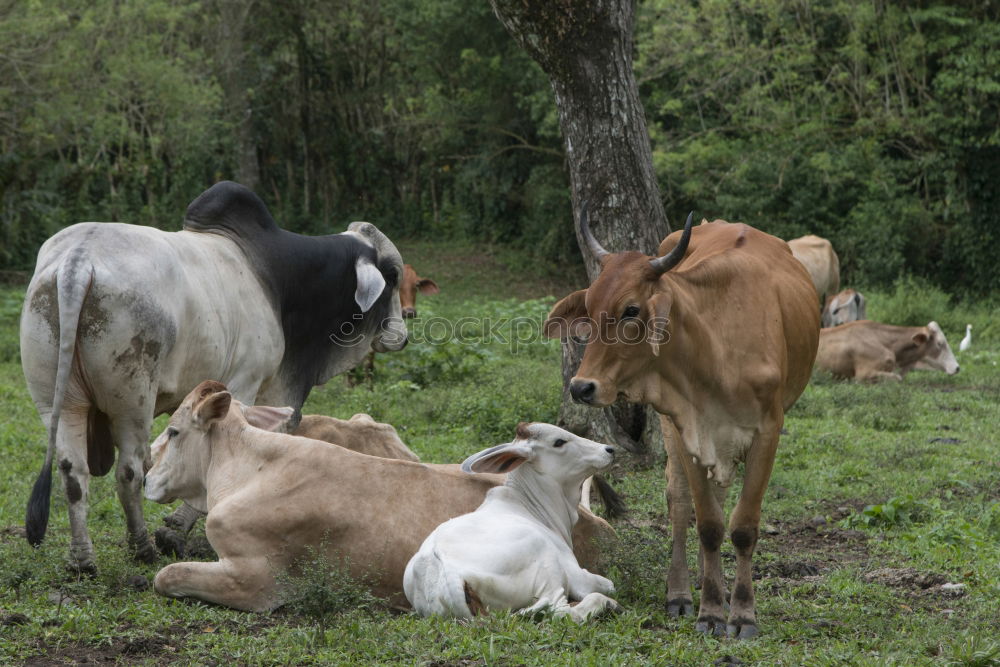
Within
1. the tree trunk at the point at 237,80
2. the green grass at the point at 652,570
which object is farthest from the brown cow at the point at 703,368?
the tree trunk at the point at 237,80

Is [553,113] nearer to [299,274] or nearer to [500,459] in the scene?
[299,274]

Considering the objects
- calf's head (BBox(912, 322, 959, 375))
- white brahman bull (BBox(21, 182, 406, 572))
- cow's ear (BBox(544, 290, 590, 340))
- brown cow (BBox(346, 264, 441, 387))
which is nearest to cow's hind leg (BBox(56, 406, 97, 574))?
white brahman bull (BBox(21, 182, 406, 572))

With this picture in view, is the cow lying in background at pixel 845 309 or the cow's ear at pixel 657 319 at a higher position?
the cow's ear at pixel 657 319

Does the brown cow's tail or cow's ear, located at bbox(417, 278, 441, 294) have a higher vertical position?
the brown cow's tail

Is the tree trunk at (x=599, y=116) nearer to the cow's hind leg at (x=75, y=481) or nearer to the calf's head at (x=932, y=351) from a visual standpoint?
the cow's hind leg at (x=75, y=481)

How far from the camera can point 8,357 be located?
13.6 metres

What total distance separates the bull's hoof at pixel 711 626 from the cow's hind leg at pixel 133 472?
2.74 meters

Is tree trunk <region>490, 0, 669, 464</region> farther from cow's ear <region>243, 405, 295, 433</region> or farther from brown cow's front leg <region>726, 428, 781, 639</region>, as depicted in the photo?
brown cow's front leg <region>726, 428, 781, 639</region>

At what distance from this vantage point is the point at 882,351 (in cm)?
1323

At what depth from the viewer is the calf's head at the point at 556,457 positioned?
17.2 ft

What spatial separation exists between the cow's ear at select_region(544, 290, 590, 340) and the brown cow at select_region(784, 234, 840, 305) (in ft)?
43.7

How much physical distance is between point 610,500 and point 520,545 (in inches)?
70.6

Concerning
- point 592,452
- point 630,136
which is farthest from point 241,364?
point 630,136

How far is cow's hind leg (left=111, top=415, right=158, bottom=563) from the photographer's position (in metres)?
5.59
